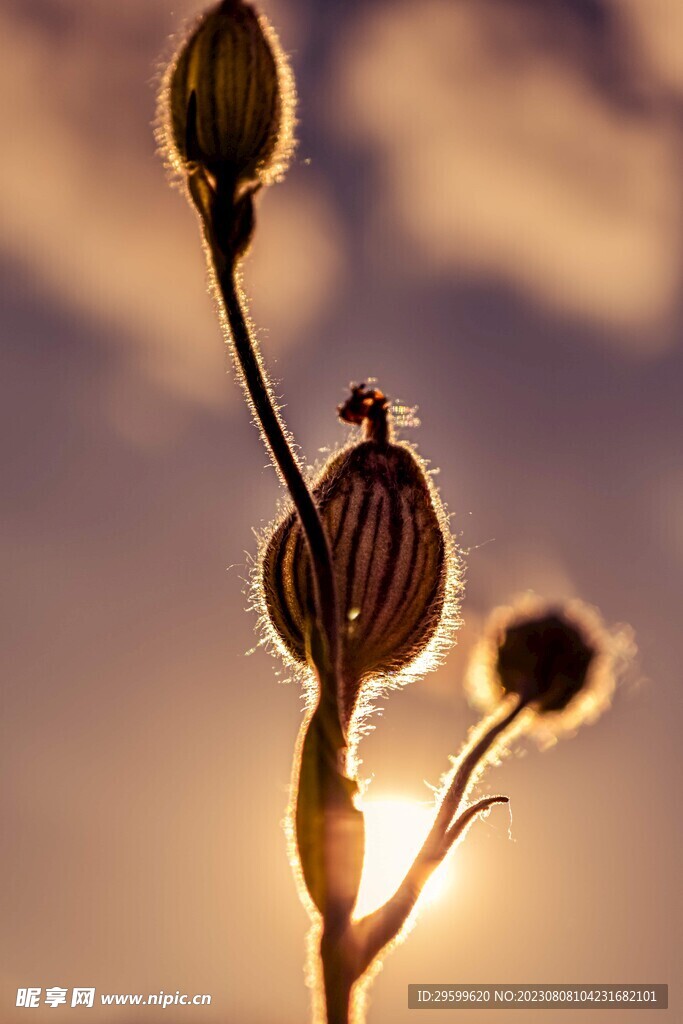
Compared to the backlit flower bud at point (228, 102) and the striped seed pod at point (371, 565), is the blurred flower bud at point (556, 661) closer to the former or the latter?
the striped seed pod at point (371, 565)

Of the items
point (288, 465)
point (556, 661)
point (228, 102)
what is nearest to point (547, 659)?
point (556, 661)

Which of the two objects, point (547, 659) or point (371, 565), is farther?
point (371, 565)

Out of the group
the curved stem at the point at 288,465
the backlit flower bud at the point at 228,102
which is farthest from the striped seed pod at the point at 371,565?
the backlit flower bud at the point at 228,102

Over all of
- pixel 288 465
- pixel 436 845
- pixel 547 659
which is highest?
pixel 288 465

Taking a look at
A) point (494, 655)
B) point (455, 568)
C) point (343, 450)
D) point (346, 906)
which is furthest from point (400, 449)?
point (346, 906)

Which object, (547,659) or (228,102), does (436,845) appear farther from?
(228,102)

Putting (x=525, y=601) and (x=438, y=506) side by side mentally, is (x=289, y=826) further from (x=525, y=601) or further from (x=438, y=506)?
(x=438, y=506)
